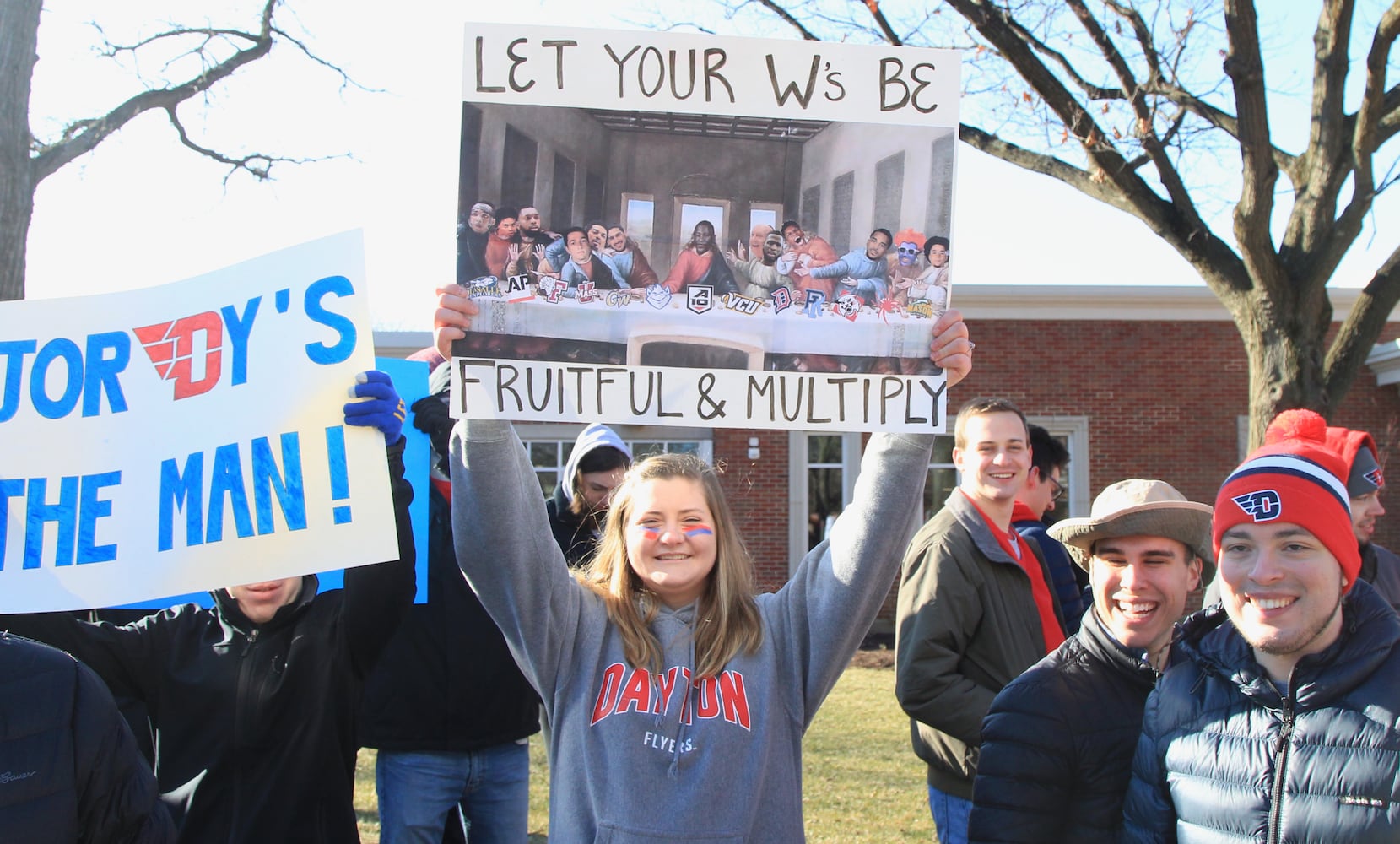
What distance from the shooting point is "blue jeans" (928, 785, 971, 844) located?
10.5 ft

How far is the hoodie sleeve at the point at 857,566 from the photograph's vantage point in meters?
2.27

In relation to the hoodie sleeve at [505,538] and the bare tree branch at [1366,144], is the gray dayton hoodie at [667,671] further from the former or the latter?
the bare tree branch at [1366,144]

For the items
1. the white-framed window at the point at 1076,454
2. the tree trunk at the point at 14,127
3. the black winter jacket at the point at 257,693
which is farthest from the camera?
the white-framed window at the point at 1076,454

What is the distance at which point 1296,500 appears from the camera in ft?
6.35

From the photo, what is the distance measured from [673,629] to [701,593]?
0.37ft

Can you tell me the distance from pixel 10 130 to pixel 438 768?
465 centimetres

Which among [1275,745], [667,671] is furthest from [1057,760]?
[667,671]

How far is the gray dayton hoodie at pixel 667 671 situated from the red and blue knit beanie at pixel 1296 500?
0.58 metres

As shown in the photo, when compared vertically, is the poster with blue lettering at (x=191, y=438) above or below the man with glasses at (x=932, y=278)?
below

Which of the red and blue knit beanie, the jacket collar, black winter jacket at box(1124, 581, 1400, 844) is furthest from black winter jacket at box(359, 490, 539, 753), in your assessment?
the red and blue knit beanie

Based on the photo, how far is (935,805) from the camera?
3.30 metres

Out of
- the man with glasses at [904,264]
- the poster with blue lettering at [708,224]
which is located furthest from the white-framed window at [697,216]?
the man with glasses at [904,264]

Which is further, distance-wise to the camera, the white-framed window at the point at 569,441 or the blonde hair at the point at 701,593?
the white-framed window at the point at 569,441

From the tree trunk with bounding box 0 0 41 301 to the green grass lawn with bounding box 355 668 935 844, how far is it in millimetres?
3521
